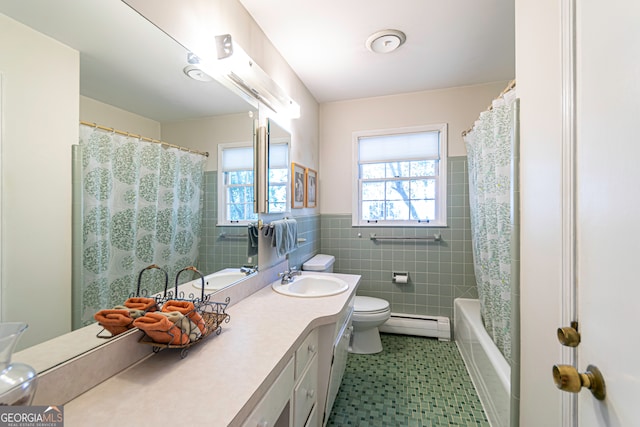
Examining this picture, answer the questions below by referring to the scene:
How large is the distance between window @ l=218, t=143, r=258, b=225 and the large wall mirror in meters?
0.04

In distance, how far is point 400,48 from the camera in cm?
200

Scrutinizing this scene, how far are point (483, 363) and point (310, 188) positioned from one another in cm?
194

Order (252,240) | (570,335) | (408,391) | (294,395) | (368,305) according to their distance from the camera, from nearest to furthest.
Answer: (570,335)
(294,395)
(252,240)
(408,391)
(368,305)

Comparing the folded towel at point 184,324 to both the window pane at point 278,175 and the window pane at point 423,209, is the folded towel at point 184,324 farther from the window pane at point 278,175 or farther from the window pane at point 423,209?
the window pane at point 423,209

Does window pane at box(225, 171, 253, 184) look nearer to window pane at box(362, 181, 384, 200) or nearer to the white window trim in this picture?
the white window trim

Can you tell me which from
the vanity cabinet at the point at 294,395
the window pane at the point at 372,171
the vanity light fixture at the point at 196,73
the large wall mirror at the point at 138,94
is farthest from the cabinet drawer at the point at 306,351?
the window pane at the point at 372,171

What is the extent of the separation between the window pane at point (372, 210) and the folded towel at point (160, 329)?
7.58 feet

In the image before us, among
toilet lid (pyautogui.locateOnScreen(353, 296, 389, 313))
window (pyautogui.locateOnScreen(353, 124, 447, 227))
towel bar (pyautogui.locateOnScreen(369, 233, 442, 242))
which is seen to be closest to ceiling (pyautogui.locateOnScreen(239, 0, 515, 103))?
window (pyautogui.locateOnScreen(353, 124, 447, 227))

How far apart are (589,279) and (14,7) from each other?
1.55 m

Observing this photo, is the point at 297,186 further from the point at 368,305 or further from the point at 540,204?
the point at 540,204

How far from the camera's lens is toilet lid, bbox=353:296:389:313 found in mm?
2270

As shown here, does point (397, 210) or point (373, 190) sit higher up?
point (373, 190)

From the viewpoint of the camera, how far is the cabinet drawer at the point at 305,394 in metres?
1.08

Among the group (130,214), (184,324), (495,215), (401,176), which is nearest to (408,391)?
(495,215)
